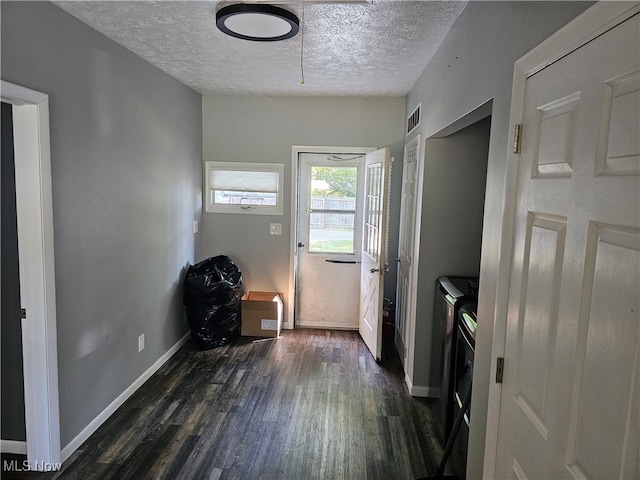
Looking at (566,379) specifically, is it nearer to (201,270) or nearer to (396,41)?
(396,41)

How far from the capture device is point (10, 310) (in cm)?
225

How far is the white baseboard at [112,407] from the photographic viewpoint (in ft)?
7.71

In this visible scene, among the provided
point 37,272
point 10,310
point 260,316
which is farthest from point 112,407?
point 260,316

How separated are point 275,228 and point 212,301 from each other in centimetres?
104

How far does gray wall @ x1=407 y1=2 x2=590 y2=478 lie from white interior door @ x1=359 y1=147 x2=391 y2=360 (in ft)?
4.60

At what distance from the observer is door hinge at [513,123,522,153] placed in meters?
1.28

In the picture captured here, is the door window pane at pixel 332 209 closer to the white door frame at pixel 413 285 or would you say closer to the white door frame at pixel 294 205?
the white door frame at pixel 294 205

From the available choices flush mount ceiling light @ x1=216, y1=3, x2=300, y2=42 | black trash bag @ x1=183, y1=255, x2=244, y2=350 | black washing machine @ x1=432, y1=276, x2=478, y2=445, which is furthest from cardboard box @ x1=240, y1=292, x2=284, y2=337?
flush mount ceiling light @ x1=216, y1=3, x2=300, y2=42

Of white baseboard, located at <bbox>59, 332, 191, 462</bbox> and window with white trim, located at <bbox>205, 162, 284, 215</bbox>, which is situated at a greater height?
window with white trim, located at <bbox>205, 162, 284, 215</bbox>

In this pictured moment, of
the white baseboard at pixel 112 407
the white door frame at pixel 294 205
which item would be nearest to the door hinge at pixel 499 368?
the white baseboard at pixel 112 407

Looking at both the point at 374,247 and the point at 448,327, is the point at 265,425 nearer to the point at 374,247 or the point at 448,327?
the point at 448,327

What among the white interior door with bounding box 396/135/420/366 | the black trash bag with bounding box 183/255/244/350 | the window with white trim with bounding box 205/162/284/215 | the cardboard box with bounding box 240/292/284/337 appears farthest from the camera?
the window with white trim with bounding box 205/162/284/215

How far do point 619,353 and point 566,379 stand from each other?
217 millimetres

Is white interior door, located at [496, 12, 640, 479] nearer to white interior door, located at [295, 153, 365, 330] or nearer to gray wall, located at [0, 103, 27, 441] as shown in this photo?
gray wall, located at [0, 103, 27, 441]
